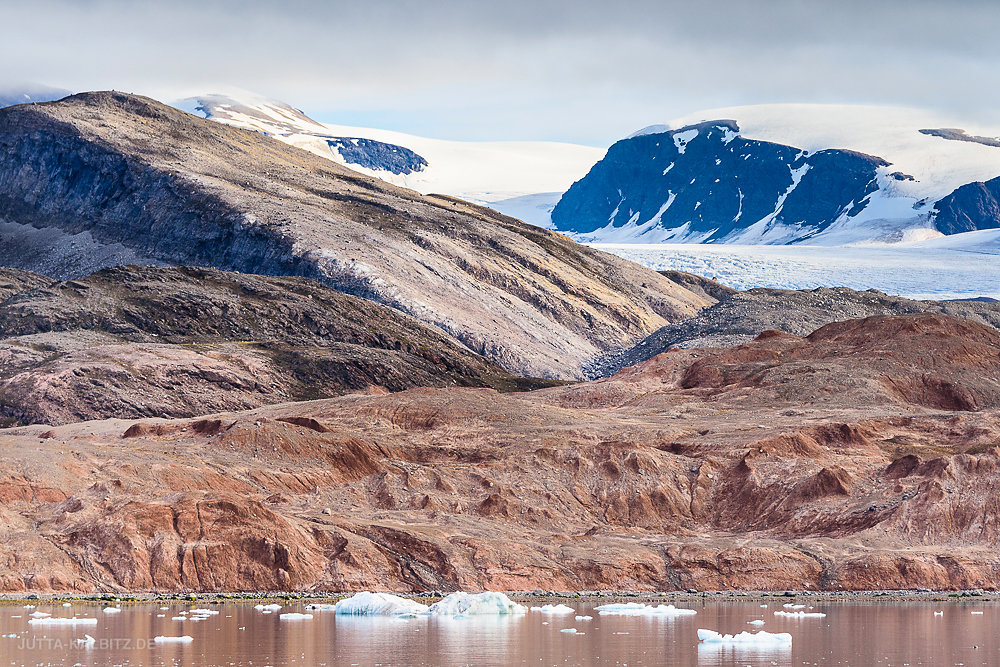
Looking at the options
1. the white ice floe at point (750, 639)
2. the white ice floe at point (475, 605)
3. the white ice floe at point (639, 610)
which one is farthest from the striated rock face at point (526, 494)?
the white ice floe at point (750, 639)

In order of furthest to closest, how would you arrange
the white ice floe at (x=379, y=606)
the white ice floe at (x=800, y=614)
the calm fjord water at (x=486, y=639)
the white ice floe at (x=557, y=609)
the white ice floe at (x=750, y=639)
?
the white ice floe at (x=557, y=609) < the white ice floe at (x=800, y=614) < the white ice floe at (x=379, y=606) < the white ice floe at (x=750, y=639) < the calm fjord water at (x=486, y=639)

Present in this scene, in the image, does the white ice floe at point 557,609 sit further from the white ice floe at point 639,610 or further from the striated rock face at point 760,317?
the striated rock face at point 760,317

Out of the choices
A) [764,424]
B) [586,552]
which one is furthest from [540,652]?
[764,424]

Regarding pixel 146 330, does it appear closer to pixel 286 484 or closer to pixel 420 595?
pixel 286 484

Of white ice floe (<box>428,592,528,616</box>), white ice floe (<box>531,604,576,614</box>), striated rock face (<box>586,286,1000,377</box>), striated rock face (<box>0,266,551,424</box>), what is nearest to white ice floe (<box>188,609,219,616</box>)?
white ice floe (<box>428,592,528,616</box>)

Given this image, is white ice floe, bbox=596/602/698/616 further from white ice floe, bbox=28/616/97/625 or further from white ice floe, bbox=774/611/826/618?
white ice floe, bbox=28/616/97/625
